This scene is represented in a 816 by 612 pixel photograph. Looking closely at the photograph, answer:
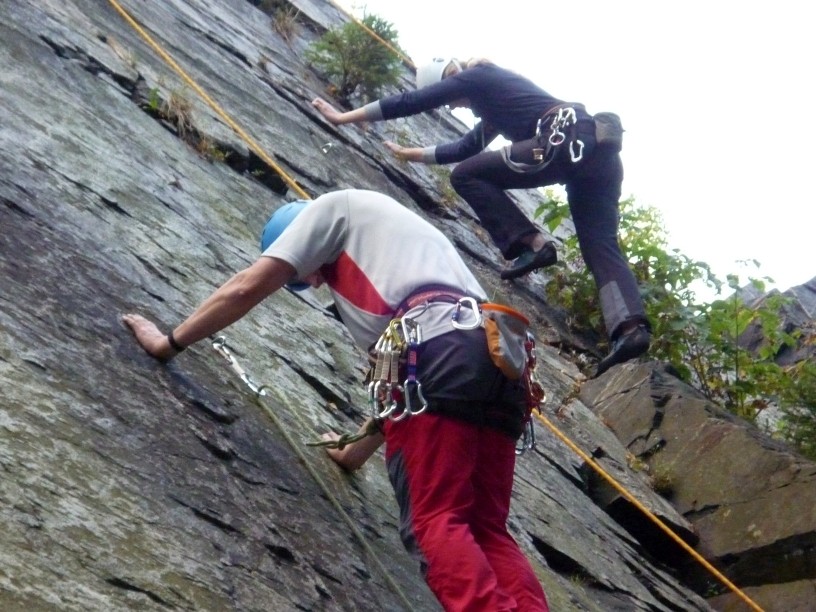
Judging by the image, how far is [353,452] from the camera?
4.15 metres

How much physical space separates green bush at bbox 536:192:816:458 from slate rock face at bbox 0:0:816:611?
365 mm

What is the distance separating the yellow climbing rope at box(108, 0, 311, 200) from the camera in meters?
6.81

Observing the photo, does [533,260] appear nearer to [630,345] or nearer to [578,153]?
[578,153]

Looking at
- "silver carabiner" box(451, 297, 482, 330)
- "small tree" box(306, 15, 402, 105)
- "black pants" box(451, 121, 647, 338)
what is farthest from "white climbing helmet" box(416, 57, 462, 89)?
"silver carabiner" box(451, 297, 482, 330)

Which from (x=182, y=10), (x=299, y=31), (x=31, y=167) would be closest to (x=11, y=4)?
(x=31, y=167)

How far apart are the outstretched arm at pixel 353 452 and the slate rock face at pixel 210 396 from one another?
0.08 meters

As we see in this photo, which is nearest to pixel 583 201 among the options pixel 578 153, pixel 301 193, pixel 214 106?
pixel 578 153

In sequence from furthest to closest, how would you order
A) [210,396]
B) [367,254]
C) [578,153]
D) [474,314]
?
[578,153] < [210,396] < [367,254] < [474,314]

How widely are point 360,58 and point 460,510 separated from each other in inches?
275

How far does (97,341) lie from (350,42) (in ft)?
22.1

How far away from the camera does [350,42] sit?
9828 mm

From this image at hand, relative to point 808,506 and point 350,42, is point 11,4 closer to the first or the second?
point 350,42

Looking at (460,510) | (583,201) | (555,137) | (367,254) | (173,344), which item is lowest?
(173,344)

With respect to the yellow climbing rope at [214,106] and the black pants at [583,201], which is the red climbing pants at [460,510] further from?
the yellow climbing rope at [214,106]
